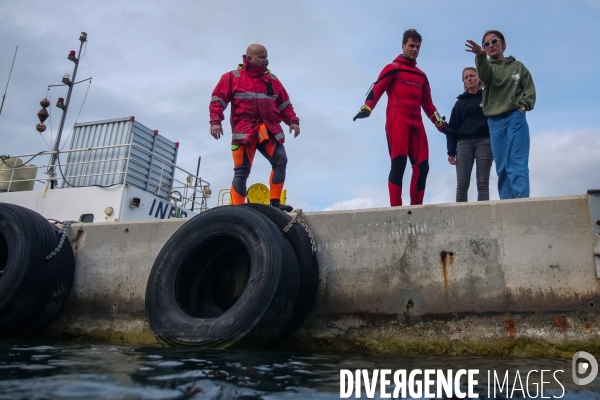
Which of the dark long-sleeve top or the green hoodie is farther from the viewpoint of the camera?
the dark long-sleeve top

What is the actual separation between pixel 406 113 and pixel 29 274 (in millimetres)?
3635

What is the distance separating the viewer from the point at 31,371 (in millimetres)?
2004

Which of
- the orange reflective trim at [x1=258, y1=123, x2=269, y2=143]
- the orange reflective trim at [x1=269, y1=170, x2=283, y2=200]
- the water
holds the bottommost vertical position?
the water

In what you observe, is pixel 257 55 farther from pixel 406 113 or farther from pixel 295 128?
pixel 406 113

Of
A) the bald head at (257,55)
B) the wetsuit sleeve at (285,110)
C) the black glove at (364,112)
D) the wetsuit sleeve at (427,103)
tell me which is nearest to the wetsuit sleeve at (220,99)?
the bald head at (257,55)

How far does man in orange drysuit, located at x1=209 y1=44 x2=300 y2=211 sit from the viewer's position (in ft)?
16.0

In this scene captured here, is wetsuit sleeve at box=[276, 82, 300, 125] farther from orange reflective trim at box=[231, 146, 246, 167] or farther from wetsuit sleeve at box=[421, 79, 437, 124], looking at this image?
wetsuit sleeve at box=[421, 79, 437, 124]

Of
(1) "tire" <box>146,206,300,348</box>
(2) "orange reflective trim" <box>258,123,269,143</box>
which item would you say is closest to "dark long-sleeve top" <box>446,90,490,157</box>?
(2) "orange reflective trim" <box>258,123,269,143</box>

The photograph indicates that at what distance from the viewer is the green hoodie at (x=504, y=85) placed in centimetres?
417

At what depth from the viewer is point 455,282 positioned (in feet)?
11.3

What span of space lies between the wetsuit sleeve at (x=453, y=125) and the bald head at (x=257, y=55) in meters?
2.02

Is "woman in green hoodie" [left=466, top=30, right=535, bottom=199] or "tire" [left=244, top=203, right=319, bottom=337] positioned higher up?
"woman in green hoodie" [left=466, top=30, right=535, bottom=199]

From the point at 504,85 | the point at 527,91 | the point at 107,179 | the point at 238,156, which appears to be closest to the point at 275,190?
the point at 238,156

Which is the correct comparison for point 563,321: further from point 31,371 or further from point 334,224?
point 31,371
